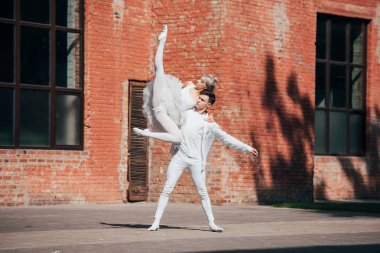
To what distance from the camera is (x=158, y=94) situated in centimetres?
1227

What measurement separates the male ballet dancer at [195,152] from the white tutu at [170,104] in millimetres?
268

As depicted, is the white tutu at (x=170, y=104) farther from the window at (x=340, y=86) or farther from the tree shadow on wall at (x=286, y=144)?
the window at (x=340, y=86)

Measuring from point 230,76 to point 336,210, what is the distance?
359cm

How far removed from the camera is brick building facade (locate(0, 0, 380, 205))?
19.0m

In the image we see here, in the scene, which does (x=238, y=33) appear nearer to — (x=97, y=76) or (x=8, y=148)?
(x=97, y=76)

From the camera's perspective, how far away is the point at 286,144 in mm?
20875

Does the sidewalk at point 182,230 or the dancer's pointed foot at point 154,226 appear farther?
the dancer's pointed foot at point 154,226

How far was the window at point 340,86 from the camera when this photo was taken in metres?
23.1

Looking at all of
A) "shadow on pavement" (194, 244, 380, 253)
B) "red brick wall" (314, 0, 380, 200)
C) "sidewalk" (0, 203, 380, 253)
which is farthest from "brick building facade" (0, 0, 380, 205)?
"shadow on pavement" (194, 244, 380, 253)

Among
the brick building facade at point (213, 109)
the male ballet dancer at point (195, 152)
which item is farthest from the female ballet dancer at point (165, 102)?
the brick building facade at point (213, 109)

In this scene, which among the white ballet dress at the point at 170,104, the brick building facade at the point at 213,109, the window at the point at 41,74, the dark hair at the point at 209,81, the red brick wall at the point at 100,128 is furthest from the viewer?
the brick building facade at the point at 213,109

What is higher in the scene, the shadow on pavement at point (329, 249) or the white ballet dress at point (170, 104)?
the white ballet dress at point (170, 104)

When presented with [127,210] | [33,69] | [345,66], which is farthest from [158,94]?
[345,66]

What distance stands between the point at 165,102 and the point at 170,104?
89mm
